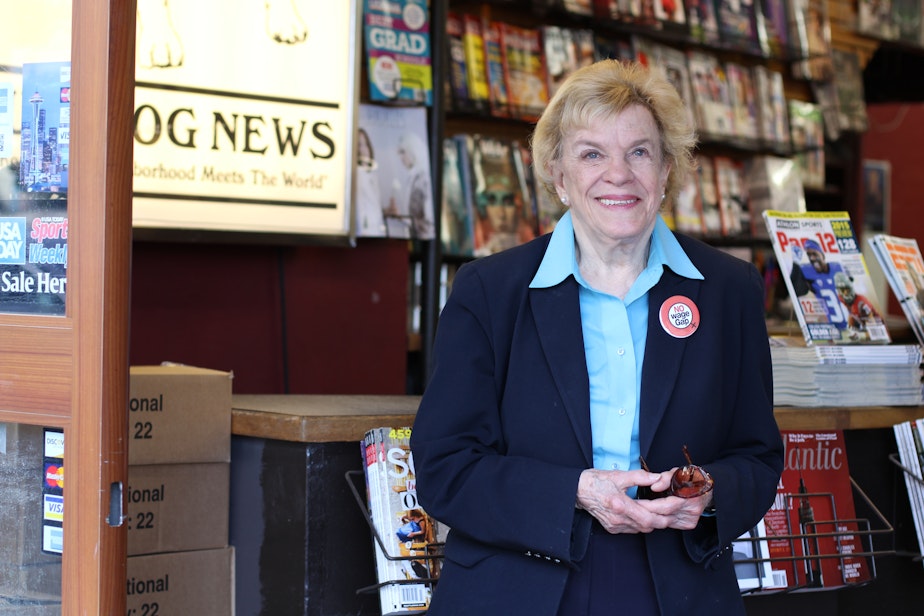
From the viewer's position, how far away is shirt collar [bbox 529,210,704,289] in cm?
195

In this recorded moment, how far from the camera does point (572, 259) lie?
1975 mm

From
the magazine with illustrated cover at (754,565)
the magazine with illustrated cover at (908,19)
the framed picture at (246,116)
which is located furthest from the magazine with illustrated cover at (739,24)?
the magazine with illustrated cover at (754,565)

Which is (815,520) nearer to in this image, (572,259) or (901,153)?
(572,259)

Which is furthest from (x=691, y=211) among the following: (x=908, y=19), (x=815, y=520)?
(x=815, y=520)

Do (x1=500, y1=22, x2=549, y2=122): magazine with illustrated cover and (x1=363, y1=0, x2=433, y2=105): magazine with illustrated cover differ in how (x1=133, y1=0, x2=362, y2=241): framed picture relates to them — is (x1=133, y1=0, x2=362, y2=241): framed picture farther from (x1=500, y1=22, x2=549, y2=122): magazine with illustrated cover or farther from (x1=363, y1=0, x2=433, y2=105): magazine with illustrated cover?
(x1=500, y1=22, x2=549, y2=122): magazine with illustrated cover

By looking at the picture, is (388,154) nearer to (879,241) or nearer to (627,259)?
(879,241)

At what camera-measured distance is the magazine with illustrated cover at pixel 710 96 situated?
5352 millimetres

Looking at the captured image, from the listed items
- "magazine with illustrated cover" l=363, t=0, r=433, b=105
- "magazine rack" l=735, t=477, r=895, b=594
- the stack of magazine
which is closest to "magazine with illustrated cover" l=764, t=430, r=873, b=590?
"magazine rack" l=735, t=477, r=895, b=594

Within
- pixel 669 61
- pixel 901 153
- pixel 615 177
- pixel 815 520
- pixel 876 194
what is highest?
pixel 901 153

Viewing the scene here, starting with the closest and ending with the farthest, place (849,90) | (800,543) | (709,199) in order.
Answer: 1. (800,543)
2. (709,199)
3. (849,90)

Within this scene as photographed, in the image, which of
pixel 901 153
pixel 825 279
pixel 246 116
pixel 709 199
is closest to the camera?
pixel 825 279

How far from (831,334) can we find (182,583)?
1.61 m

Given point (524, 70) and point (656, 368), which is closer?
point (656, 368)

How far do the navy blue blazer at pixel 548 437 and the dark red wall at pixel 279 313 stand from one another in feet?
6.18
